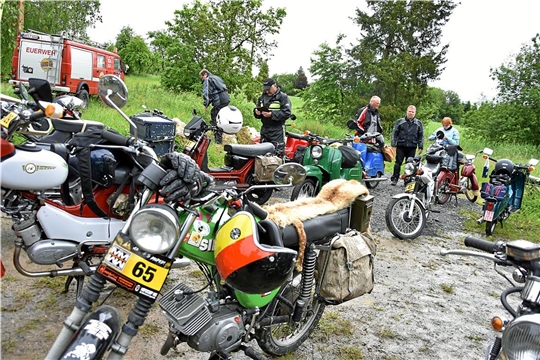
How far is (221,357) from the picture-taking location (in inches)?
87.7

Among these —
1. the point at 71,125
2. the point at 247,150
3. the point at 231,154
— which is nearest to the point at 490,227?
the point at 247,150

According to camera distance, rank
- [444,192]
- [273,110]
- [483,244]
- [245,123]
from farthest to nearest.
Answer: [245,123], [444,192], [273,110], [483,244]

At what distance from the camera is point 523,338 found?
153 cm

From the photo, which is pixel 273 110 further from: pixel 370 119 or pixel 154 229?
pixel 154 229

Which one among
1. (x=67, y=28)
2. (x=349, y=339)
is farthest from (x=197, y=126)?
(x=67, y=28)

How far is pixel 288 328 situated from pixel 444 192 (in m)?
6.20

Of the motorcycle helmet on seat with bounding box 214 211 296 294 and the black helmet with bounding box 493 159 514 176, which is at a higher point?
the black helmet with bounding box 493 159 514 176

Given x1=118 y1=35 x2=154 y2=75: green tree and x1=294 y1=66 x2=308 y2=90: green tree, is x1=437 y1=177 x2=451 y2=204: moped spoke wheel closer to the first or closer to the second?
x1=118 y1=35 x2=154 y2=75: green tree

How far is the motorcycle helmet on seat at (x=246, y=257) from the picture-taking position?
Result: 1.95 metres

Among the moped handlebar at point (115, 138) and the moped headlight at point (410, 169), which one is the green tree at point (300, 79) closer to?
the moped headlight at point (410, 169)

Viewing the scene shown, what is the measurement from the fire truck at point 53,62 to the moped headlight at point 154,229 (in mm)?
11327

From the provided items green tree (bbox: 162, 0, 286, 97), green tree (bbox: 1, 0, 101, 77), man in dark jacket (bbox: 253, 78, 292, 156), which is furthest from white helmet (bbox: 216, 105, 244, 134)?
green tree (bbox: 162, 0, 286, 97)

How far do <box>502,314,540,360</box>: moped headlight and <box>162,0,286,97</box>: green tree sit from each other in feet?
47.7

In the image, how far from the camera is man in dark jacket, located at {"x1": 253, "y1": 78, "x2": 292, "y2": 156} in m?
7.26
